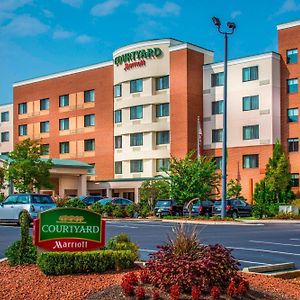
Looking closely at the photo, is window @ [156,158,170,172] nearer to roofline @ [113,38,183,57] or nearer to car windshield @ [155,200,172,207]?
roofline @ [113,38,183,57]

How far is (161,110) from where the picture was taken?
62844mm

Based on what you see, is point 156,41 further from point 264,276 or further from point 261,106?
point 264,276

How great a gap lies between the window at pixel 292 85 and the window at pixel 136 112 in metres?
16.1

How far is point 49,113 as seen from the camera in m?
74.9

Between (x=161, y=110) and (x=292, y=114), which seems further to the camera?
(x=161, y=110)

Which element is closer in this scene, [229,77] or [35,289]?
[35,289]

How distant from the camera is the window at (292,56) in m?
55.6

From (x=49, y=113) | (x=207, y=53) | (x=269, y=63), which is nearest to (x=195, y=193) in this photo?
(x=269, y=63)

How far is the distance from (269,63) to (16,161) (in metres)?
24.4

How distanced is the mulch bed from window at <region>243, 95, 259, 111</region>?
4728 cm

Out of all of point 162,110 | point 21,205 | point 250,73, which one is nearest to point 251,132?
point 250,73

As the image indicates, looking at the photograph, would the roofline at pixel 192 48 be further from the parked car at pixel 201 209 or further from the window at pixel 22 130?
the window at pixel 22 130

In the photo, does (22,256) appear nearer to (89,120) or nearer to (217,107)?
(217,107)

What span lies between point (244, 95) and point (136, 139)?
43.4 ft
